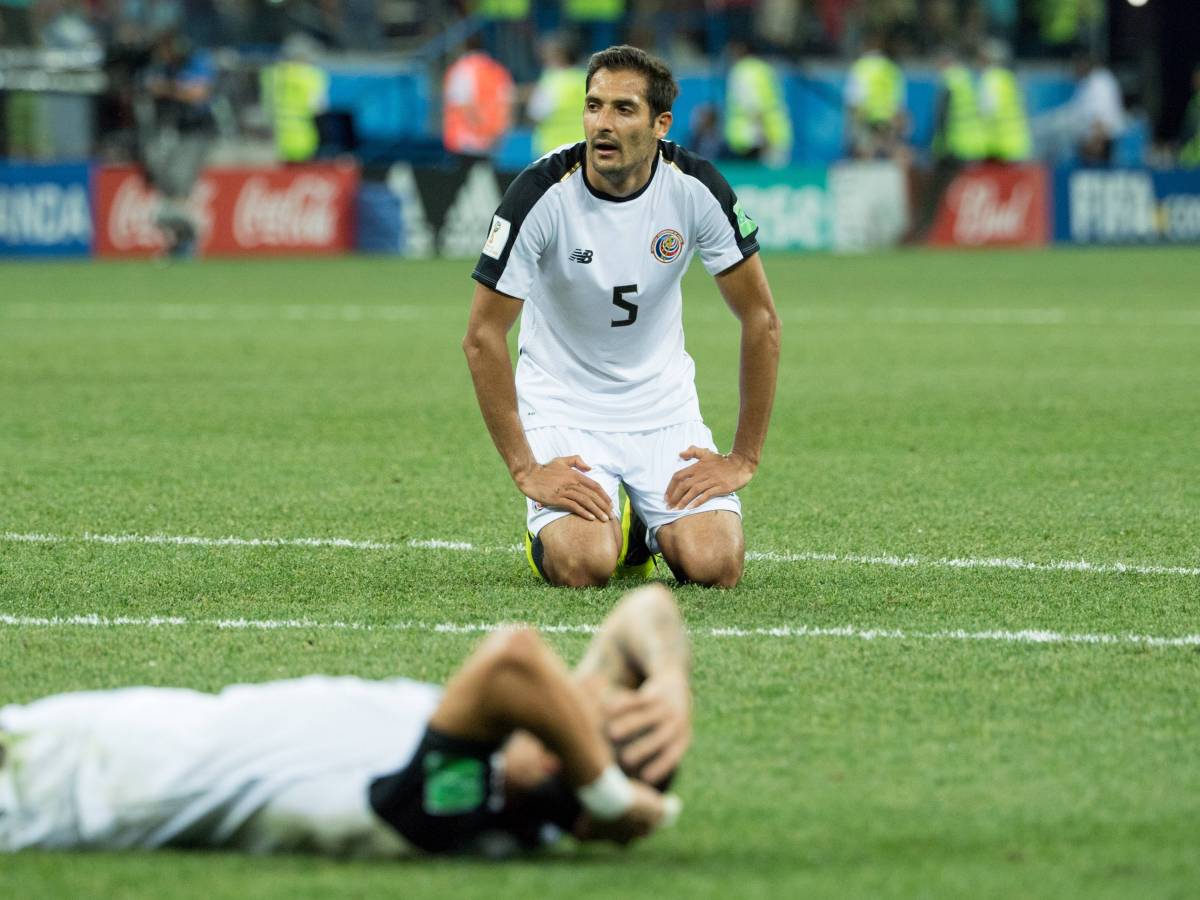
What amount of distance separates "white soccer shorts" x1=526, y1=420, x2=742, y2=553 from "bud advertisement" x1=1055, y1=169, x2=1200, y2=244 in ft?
67.1

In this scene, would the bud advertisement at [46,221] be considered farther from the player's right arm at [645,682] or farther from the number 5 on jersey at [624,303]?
the player's right arm at [645,682]

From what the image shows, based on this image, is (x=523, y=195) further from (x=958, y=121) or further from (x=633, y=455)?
(x=958, y=121)

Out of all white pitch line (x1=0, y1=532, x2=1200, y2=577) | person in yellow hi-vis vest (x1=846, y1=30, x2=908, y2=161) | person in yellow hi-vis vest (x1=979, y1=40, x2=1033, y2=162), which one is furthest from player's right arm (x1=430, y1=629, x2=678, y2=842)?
person in yellow hi-vis vest (x1=979, y1=40, x2=1033, y2=162)

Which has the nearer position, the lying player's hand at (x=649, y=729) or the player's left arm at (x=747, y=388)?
the lying player's hand at (x=649, y=729)

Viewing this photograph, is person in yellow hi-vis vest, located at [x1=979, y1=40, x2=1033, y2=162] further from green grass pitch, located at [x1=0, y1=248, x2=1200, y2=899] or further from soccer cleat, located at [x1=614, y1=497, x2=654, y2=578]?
soccer cleat, located at [x1=614, y1=497, x2=654, y2=578]

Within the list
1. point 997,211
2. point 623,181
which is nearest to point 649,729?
point 623,181

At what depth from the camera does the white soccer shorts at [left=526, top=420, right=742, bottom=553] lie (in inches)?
272

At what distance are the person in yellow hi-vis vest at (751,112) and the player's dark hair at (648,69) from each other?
20.7m

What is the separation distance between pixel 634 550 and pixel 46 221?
59.6ft

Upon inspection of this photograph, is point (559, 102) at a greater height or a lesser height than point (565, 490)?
greater

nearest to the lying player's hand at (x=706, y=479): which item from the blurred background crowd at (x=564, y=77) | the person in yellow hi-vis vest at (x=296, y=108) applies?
the blurred background crowd at (x=564, y=77)

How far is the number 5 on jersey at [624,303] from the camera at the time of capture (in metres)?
6.89

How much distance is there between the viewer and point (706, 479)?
686cm

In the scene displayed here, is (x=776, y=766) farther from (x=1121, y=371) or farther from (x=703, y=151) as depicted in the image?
(x=703, y=151)
